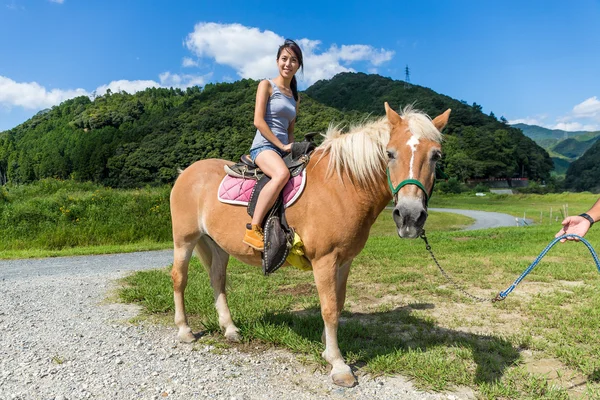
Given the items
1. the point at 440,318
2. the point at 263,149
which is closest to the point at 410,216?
the point at 263,149

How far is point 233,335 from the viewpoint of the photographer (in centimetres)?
431

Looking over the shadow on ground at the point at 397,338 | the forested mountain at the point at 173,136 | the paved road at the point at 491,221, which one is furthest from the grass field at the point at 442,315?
the forested mountain at the point at 173,136

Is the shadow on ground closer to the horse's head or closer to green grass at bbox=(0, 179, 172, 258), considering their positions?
the horse's head

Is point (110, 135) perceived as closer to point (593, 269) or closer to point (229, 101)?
point (229, 101)

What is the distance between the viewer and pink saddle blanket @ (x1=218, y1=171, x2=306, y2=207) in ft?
11.9

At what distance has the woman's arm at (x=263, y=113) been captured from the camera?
376cm

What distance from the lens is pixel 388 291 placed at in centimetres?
637

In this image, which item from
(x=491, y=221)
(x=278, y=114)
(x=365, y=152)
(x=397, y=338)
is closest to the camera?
(x=365, y=152)

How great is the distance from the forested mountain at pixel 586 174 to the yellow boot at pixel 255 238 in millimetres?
102612

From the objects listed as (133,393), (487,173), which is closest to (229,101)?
(487,173)

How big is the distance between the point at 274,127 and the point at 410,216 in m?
1.85

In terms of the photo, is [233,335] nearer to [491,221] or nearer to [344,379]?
[344,379]

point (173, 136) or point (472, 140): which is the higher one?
point (472, 140)

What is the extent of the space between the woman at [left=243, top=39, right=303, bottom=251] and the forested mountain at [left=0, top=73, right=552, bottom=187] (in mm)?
40809
